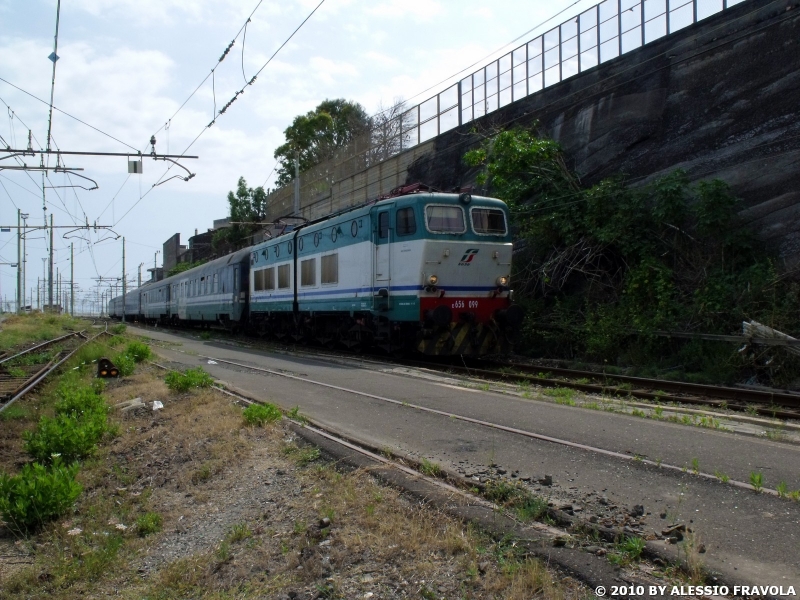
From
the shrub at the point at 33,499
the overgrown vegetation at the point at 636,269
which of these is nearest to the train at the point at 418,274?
the overgrown vegetation at the point at 636,269

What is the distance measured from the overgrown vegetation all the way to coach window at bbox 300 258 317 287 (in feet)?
19.8

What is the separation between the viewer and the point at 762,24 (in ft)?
53.3

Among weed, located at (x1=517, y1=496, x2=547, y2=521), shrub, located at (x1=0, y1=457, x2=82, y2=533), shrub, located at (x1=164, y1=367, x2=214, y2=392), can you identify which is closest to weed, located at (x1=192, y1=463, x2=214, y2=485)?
shrub, located at (x1=0, y1=457, x2=82, y2=533)

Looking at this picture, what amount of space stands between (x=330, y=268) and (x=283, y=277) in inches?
168

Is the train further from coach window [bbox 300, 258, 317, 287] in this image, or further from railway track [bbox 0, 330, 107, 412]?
railway track [bbox 0, 330, 107, 412]

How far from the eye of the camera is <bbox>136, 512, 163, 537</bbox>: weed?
6.11 metres

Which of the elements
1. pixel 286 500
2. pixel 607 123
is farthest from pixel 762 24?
pixel 286 500

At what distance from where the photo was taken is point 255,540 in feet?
17.6

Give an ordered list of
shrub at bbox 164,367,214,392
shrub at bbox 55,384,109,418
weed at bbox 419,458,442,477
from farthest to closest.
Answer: shrub at bbox 164,367,214,392
shrub at bbox 55,384,109,418
weed at bbox 419,458,442,477

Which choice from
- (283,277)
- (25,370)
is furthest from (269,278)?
(25,370)

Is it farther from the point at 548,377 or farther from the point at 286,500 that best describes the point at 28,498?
the point at 548,377

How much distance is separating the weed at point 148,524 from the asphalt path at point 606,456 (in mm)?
2310

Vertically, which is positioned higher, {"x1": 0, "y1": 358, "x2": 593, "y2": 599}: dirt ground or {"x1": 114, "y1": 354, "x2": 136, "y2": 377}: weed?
{"x1": 114, "y1": 354, "x2": 136, "y2": 377}: weed

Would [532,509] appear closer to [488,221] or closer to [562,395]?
[562,395]
